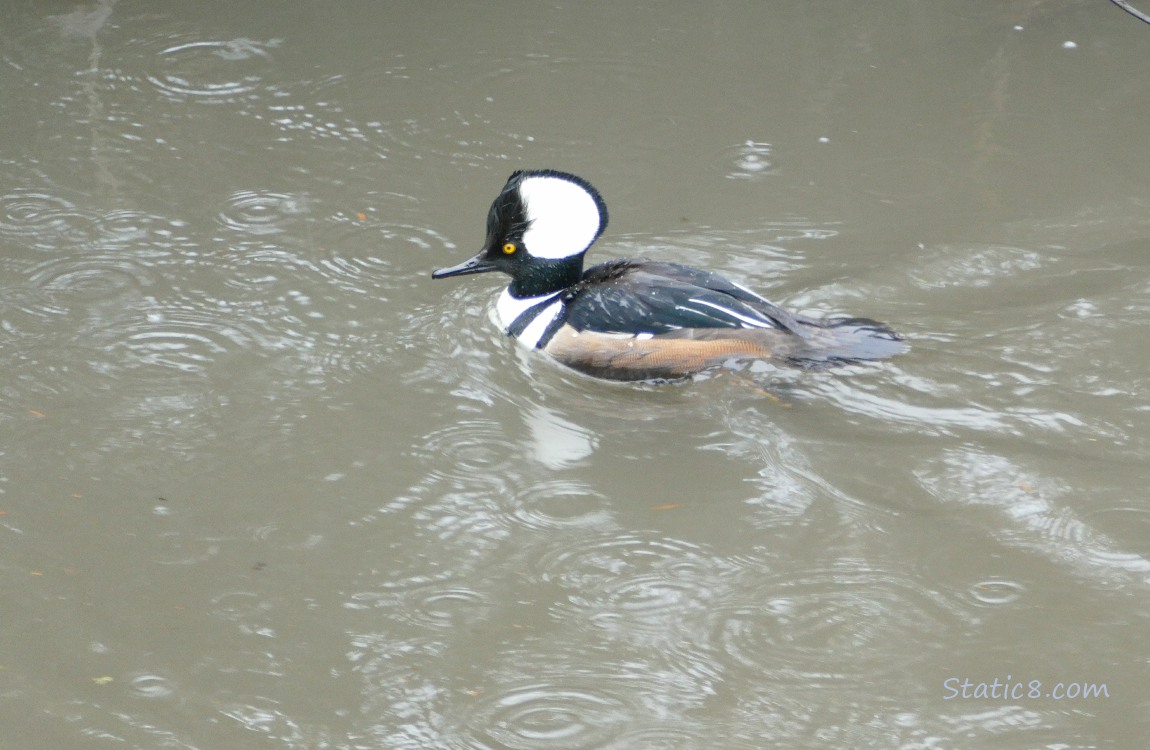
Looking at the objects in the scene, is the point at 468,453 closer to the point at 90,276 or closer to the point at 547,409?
Answer: the point at 547,409

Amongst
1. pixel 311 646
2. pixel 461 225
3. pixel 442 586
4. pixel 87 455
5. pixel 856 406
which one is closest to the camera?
pixel 311 646

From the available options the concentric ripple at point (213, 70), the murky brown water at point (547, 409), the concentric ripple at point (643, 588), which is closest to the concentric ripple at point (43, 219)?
the murky brown water at point (547, 409)

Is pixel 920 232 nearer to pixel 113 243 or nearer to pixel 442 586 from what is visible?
pixel 442 586

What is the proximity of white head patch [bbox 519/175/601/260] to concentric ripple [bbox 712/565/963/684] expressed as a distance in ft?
7.09

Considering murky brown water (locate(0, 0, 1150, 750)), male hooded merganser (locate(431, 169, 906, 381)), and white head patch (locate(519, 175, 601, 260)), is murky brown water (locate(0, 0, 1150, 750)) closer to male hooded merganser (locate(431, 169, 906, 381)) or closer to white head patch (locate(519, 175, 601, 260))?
male hooded merganser (locate(431, 169, 906, 381))

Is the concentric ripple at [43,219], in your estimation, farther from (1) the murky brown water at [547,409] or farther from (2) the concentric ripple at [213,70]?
(2) the concentric ripple at [213,70]

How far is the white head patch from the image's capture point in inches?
219

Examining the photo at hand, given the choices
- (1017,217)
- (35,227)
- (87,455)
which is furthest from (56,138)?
(1017,217)

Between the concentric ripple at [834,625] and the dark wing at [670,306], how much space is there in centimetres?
152

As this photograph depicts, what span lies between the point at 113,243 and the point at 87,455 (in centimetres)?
188

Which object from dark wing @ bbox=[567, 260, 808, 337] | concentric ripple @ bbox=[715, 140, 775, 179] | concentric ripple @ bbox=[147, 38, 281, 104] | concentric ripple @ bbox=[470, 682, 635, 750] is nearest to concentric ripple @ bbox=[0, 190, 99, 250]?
concentric ripple @ bbox=[147, 38, 281, 104]

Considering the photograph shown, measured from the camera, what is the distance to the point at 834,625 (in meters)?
3.96

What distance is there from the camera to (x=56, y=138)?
7.21m

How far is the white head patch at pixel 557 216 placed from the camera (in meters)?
5.57
